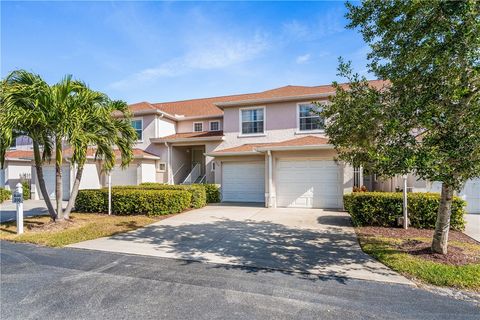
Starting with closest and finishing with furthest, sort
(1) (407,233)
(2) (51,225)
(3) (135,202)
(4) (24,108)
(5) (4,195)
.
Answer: (1) (407,233) → (4) (24,108) → (2) (51,225) → (3) (135,202) → (5) (4,195)

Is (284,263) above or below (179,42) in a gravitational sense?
below

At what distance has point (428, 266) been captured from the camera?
5.19 metres

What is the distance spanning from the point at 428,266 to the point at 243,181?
1115cm

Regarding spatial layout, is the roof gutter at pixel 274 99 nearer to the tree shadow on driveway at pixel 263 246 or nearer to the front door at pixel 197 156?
the front door at pixel 197 156

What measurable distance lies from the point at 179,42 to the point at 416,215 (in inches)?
427

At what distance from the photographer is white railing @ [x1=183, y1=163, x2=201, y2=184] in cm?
1884

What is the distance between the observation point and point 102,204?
11867 mm

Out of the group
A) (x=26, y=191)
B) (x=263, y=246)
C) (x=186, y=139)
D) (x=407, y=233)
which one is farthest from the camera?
(x=26, y=191)

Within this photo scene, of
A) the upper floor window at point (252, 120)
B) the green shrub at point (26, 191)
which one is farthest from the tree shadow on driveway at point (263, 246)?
the green shrub at point (26, 191)

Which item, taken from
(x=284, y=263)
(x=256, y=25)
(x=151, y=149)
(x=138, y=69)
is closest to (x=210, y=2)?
(x=256, y=25)

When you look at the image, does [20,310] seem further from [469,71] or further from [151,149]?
[151,149]

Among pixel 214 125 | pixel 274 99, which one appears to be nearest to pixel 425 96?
pixel 274 99

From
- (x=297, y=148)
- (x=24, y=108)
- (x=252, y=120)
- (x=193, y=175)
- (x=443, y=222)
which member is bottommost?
(x=443, y=222)

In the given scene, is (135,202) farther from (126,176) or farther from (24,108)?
(126,176)
